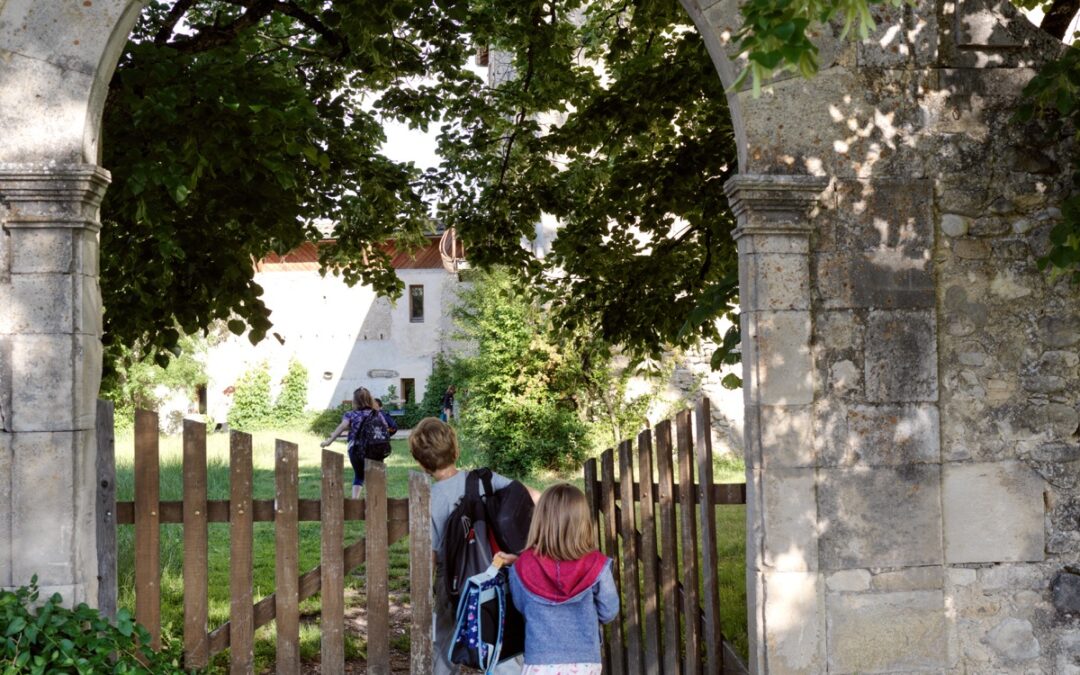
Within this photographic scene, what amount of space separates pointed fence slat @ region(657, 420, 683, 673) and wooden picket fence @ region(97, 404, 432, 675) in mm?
1094

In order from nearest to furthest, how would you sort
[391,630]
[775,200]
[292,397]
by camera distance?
[775,200] < [391,630] < [292,397]

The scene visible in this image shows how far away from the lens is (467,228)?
882 centimetres

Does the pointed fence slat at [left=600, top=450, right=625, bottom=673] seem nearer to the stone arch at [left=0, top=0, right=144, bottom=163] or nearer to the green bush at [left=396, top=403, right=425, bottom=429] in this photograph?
the stone arch at [left=0, top=0, right=144, bottom=163]

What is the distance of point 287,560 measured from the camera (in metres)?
4.17

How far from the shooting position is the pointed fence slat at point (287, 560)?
4133 mm

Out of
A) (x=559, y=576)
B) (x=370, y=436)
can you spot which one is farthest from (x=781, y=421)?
(x=370, y=436)

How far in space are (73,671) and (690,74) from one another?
17.7 feet

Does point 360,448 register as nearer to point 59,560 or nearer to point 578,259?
point 578,259

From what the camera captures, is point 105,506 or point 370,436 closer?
point 105,506

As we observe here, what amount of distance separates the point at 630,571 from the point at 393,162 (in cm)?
522

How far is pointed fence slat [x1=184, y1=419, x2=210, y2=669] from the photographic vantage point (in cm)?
409

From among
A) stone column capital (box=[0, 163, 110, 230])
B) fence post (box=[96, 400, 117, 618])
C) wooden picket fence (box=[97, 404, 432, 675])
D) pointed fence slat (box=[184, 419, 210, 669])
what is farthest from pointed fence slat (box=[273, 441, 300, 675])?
stone column capital (box=[0, 163, 110, 230])

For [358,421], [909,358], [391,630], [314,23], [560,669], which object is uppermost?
[314,23]

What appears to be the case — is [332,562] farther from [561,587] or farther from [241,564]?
[561,587]
